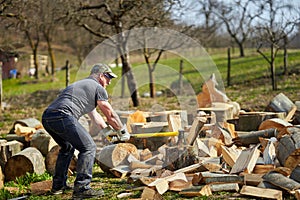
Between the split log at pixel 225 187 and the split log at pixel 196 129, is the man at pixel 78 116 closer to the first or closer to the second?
the split log at pixel 225 187

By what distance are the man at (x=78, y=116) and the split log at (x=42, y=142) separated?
257 cm

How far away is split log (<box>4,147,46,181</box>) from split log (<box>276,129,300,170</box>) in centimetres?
352

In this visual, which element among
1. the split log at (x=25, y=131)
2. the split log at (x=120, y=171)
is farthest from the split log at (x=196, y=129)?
the split log at (x=25, y=131)

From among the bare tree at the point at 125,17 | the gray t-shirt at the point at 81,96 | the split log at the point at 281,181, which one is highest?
the bare tree at the point at 125,17

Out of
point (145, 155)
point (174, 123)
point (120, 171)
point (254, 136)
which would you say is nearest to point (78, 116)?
point (120, 171)

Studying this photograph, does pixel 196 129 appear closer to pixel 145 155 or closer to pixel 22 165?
pixel 145 155

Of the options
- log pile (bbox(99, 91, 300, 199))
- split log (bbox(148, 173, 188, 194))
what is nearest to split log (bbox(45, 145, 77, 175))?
log pile (bbox(99, 91, 300, 199))

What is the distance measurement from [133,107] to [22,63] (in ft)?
74.8

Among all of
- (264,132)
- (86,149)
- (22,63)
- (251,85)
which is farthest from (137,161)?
(22,63)

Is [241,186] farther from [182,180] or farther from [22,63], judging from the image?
[22,63]

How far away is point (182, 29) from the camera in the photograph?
1720 cm

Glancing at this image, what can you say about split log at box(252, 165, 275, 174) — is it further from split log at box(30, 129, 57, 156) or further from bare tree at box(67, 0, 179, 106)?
bare tree at box(67, 0, 179, 106)

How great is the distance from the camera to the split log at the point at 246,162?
580cm

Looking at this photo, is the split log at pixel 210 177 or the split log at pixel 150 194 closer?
the split log at pixel 150 194
